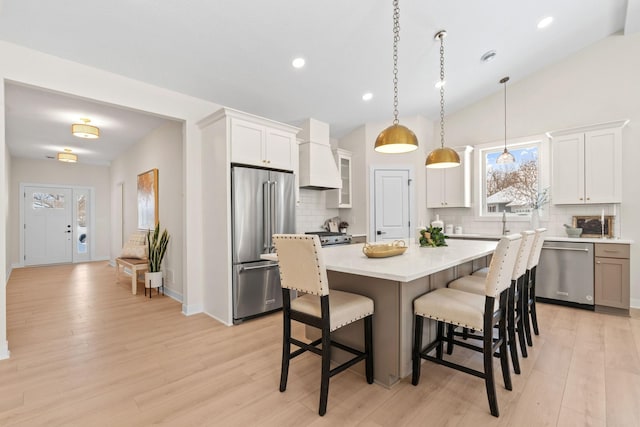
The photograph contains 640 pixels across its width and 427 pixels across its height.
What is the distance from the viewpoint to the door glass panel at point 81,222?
825 centimetres

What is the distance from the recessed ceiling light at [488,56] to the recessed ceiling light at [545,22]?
1.68ft

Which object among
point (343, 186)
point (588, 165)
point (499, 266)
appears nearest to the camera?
point (499, 266)

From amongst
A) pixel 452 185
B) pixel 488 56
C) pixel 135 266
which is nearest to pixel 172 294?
pixel 135 266

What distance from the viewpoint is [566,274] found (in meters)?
3.95

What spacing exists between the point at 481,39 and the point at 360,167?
8.36ft

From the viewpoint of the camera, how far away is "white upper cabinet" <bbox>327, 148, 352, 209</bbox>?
5441 millimetres

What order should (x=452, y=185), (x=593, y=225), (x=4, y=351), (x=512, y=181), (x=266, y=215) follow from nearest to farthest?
(x=4, y=351), (x=266, y=215), (x=593, y=225), (x=512, y=181), (x=452, y=185)

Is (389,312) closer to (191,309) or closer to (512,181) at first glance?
(191,309)

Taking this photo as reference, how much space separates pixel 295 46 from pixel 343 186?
283 cm

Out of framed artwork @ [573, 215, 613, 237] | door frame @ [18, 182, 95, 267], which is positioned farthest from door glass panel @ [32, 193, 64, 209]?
framed artwork @ [573, 215, 613, 237]

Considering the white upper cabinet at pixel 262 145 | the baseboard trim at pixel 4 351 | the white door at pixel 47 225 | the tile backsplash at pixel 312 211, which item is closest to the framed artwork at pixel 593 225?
the tile backsplash at pixel 312 211

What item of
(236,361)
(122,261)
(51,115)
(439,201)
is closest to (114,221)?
(122,261)

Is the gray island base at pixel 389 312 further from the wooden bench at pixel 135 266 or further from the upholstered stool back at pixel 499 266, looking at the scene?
the wooden bench at pixel 135 266

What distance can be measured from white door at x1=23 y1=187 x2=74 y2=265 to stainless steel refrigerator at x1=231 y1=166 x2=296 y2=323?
7406mm
